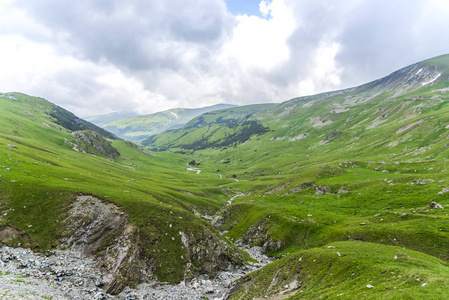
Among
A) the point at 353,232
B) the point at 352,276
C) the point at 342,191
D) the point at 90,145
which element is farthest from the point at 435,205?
the point at 90,145

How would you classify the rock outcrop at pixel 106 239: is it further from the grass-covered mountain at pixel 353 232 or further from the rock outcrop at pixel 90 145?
the rock outcrop at pixel 90 145

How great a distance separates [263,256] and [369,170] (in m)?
90.1

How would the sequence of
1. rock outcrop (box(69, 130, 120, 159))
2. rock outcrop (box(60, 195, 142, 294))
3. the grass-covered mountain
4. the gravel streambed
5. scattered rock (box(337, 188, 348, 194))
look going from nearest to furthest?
the grass-covered mountain, the gravel streambed, rock outcrop (box(60, 195, 142, 294)), scattered rock (box(337, 188, 348, 194)), rock outcrop (box(69, 130, 120, 159))

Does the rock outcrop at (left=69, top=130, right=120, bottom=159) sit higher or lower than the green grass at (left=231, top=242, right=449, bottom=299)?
higher

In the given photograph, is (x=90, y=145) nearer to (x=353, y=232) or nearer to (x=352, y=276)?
(x=353, y=232)

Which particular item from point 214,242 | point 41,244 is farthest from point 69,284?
point 214,242

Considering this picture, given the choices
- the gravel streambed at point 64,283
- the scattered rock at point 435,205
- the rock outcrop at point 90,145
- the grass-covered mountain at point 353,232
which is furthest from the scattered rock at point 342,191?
the rock outcrop at point 90,145

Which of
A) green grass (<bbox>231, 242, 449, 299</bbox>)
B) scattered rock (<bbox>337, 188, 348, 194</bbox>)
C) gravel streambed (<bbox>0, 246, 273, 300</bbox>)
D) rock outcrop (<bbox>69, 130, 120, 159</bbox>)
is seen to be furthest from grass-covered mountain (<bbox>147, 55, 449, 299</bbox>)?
rock outcrop (<bbox>69, 130, 120, 159</bbox>)

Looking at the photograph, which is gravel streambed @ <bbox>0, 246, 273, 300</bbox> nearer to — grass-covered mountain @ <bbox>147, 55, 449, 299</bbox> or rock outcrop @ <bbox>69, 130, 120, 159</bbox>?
grass-covered mountain @ <bbox>147, 55, 449, 299</bbox>

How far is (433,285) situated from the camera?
1945cm

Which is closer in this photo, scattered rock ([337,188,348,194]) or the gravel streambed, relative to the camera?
the gravel streambed

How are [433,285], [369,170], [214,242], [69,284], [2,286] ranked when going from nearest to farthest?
[433,285] < [2,286] < [69,284] < [214,242] < [369,170]

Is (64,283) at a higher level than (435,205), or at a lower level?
lower

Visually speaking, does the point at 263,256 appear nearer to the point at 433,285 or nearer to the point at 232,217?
the point at 232,217
